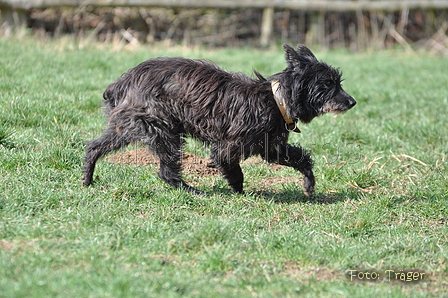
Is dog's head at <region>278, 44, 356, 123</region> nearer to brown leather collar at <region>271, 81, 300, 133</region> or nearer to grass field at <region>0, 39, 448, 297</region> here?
brown leather collar at <region>271, 81, 300, 133</region>

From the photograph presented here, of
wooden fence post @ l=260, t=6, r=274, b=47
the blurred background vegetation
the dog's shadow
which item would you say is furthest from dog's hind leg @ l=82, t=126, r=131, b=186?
wooden fence post @ l=260, t=6, r=274, b=47

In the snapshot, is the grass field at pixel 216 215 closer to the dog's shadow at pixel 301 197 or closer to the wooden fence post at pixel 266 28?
the dog's shadow at pixel 301 197

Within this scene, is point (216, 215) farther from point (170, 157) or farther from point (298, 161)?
point (298, 161)

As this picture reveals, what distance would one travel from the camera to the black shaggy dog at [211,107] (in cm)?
500

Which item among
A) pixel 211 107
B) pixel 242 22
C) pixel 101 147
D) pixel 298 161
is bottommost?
pixel 298 161

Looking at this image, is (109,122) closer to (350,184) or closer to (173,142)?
(173,142)

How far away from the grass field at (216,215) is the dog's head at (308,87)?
0.97 meters

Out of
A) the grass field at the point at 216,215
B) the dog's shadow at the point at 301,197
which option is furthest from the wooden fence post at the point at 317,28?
the dog's shadow at the point at 301,197

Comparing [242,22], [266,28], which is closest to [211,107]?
[266,28]

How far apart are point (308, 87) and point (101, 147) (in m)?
2.12

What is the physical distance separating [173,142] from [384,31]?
35.9ft

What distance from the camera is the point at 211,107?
16.7 ft

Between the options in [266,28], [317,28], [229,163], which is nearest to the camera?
[229,163]

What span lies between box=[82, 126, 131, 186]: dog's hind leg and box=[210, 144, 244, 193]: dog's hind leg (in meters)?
0.90
